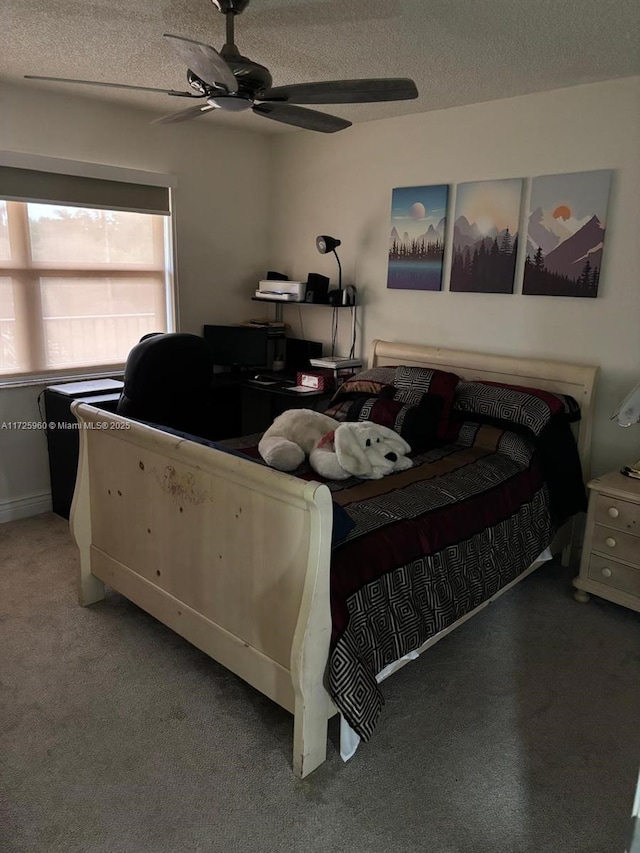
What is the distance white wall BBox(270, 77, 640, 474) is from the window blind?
1075 millimetres

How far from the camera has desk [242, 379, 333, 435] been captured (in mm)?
4125

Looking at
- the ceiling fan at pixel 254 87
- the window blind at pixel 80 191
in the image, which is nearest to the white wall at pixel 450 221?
the window blind at pixel 80 191

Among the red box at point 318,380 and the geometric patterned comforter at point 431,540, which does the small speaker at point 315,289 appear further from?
the geometric patterned comforter at point 431,540

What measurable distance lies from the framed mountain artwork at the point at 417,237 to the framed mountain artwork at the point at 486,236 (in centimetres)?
11

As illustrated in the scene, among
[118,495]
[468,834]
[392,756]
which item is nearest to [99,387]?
[118,495]

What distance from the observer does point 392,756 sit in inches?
80.6

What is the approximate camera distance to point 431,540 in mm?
2340

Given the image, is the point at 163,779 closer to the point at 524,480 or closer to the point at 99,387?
the point at 524,480

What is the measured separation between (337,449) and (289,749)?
120cm

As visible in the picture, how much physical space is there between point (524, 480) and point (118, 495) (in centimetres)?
182

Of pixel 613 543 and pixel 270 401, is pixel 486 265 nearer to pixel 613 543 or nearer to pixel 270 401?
pixel 613 543

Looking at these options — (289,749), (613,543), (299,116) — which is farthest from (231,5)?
(613,543)

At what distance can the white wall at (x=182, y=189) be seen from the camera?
12.0 feet

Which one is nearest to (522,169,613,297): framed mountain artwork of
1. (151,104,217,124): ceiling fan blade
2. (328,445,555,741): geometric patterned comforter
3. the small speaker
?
(328,445,555,741): geometric patterned comforter
